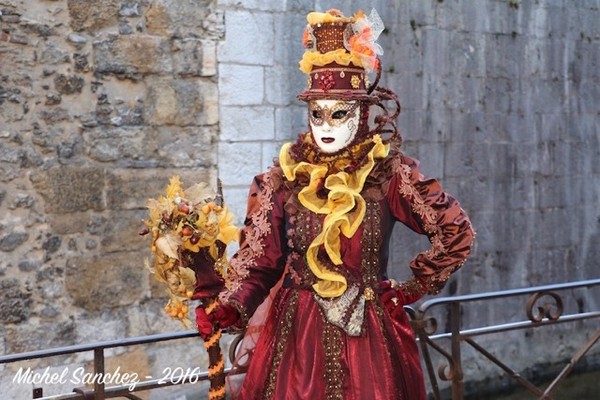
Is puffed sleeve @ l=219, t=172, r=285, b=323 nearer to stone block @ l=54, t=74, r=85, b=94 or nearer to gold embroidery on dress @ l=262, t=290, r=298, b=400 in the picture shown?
gold embroidery on dress @ l=262, t=290, r=298, b=400

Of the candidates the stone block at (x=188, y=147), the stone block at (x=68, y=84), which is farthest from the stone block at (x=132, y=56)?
the stone block at (x=188, y=147)

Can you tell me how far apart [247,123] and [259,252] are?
2.55 metres

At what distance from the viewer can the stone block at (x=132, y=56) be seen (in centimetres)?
603

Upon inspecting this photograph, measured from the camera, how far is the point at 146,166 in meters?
6.22

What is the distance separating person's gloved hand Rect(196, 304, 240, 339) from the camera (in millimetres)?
3944

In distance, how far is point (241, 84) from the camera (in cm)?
658

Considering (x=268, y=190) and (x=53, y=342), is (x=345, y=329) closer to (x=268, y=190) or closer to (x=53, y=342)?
(x=268, y=190)

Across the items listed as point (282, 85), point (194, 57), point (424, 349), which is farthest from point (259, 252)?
point (282, 85)

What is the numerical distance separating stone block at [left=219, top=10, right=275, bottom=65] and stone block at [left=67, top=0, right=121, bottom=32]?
67 cm

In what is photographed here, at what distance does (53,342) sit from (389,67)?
2.85m

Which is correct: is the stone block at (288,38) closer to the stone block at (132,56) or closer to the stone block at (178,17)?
the stone block at (178,17)

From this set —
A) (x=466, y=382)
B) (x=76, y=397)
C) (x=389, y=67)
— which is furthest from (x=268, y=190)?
(x=466, y=382)

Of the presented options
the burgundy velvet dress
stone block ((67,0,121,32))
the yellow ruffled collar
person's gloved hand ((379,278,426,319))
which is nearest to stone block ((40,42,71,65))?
stone block ((67,0,121,32))

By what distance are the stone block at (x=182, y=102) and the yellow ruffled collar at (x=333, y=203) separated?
219 cm
